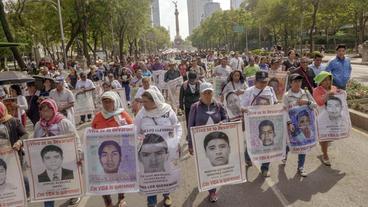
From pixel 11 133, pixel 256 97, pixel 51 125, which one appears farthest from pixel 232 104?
pixel 11 133

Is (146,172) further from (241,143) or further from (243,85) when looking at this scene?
(243,85)

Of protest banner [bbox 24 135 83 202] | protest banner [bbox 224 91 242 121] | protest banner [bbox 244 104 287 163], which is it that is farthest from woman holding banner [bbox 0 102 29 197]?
protest banner [bbox 224 91 242 121]

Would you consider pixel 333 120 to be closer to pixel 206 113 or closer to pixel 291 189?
pixel 291 189

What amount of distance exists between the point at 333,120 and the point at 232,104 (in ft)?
7.57

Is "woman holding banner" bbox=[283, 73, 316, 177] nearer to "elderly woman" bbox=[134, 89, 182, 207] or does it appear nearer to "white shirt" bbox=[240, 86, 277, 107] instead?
"white shirt" bbox=[240, 86, 277, 107]

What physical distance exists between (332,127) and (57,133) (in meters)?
4.56

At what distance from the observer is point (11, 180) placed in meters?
5.43

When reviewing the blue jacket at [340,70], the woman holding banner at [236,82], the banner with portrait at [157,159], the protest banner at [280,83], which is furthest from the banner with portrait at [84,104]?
the banner with portrait at [157,159]

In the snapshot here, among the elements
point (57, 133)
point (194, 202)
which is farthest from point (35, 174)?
point (194, 202)

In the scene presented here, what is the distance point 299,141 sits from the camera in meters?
6.75

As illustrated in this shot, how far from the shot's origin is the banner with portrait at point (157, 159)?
17.8ft

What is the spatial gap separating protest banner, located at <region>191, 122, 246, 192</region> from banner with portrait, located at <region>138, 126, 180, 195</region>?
1.26ft

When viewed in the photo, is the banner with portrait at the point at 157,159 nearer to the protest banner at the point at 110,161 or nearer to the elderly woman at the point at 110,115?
the protest banner at the point at 110,161

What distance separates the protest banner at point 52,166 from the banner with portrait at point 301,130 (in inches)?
133
